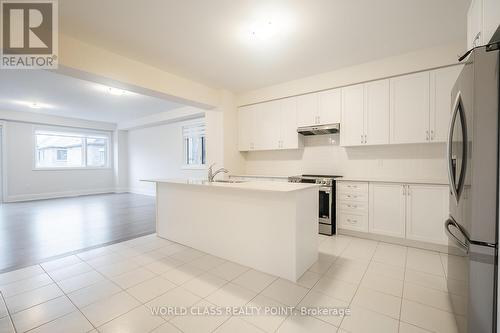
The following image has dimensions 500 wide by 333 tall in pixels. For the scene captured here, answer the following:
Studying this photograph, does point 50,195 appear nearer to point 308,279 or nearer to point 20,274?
point 20,274

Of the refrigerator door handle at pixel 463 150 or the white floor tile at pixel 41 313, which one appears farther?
the white floor tile at pixel 41 313

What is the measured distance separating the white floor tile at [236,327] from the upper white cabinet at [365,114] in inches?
124

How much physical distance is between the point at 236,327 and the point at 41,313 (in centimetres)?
158

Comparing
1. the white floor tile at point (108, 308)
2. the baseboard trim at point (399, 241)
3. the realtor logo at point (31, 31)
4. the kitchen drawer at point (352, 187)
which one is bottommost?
the white floor tile at point (108, 308)

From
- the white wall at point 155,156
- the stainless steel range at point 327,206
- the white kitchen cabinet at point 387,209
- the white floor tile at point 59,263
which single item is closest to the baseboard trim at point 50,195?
the white wall at point 155,156

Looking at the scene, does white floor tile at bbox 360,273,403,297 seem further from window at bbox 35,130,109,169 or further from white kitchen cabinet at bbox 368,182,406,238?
window at bbox 35,130,109,169

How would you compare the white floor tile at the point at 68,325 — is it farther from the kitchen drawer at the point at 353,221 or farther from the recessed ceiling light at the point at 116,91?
the recessed ceiling light at the point at 116,91

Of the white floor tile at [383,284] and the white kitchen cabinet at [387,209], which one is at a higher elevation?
the white kitchen cabinet at [387,209]

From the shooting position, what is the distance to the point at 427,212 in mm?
3006

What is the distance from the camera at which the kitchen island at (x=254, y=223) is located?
7.36 ft

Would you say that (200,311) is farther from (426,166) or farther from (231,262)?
(426,166)

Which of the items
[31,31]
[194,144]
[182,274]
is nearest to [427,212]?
[182,274]

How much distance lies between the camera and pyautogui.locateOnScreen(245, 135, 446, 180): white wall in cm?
341

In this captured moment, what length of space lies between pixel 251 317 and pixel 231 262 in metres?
0.97
